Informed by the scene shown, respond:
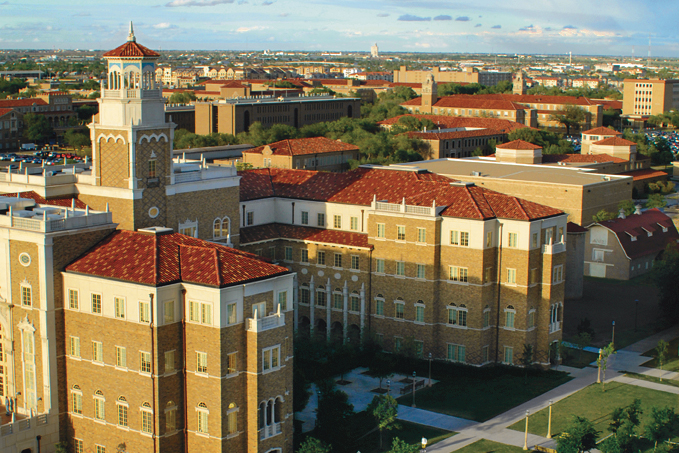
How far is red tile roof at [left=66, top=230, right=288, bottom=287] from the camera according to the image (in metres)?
49.7

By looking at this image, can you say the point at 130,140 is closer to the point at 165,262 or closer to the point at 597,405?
the point at 165,262

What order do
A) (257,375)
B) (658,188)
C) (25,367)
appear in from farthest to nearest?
(658,188) → (25,367) → (257,375)

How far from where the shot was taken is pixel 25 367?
53844 mm

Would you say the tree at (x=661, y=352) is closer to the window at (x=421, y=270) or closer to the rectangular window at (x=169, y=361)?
the window at (x=421, y=270)

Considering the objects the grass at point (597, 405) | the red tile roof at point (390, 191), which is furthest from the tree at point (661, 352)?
the red tile roof at point (390, 191)

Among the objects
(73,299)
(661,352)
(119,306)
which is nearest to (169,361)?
(119,306)

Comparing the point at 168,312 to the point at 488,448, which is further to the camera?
the point at 488,448

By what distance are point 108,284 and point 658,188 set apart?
117m

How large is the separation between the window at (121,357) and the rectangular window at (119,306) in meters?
1.71

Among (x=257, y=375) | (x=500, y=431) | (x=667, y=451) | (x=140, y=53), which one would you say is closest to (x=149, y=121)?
(x=140, y=53)

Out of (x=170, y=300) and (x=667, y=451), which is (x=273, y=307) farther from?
(x=667, y=451)

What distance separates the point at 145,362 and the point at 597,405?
95.5ft

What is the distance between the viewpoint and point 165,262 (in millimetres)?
51188

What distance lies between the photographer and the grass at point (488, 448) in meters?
53.9
